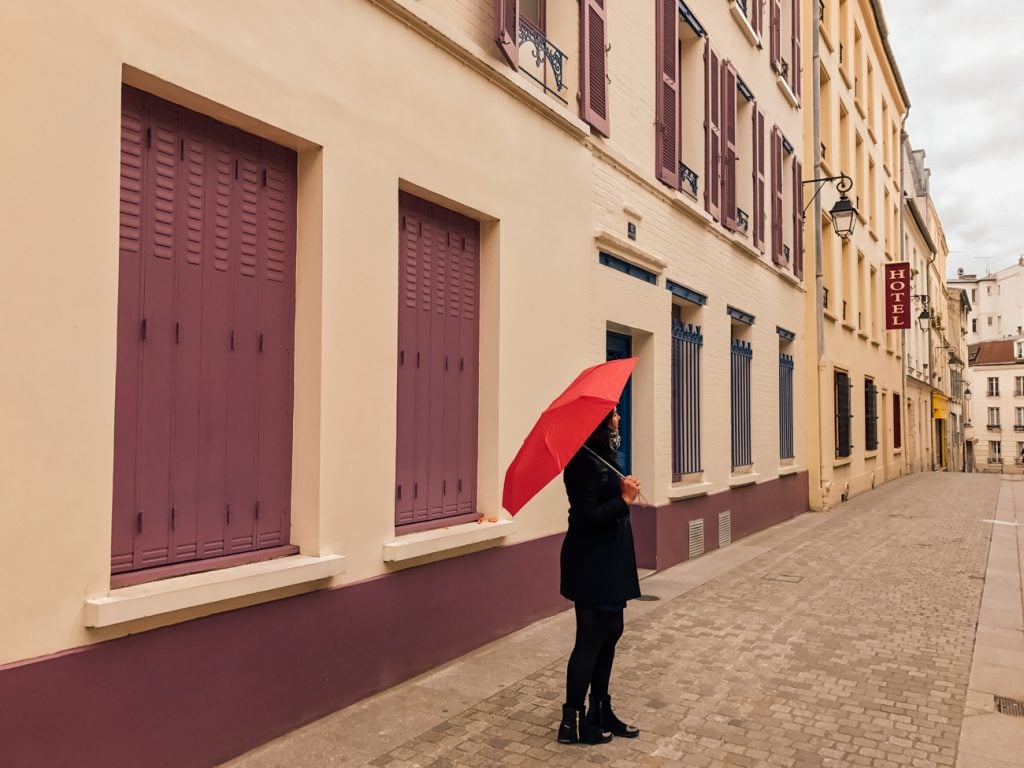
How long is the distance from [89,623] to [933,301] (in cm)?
4366

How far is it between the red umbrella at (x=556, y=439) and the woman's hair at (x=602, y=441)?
34cm

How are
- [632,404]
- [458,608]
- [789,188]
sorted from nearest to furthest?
[458,608], [632,404], [789,188]

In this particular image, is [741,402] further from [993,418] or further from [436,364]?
[993,418]

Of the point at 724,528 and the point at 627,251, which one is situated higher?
the point at 627,251

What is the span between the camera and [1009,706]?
493 cm

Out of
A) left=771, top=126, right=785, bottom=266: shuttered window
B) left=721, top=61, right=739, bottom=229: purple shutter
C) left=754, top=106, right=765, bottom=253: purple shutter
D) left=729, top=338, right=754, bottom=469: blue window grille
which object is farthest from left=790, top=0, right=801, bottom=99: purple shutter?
left=729, top=338, right=754, bottom=469: blue window grille

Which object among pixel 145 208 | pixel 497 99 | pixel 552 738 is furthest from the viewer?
pixel 497 99

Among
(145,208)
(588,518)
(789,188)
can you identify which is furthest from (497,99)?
(789,188)

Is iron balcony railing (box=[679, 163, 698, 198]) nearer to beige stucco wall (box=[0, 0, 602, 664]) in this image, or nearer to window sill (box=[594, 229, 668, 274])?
window sill (box=[594, 229, 668, 274])

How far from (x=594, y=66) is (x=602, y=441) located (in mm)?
4996

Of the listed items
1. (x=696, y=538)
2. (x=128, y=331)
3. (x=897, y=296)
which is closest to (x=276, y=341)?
(x=128, y=331)

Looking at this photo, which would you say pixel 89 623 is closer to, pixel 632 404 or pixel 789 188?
pixel 632 404

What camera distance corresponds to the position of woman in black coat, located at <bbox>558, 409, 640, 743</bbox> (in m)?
4.03

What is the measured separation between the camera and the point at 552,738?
4324 millimetres
